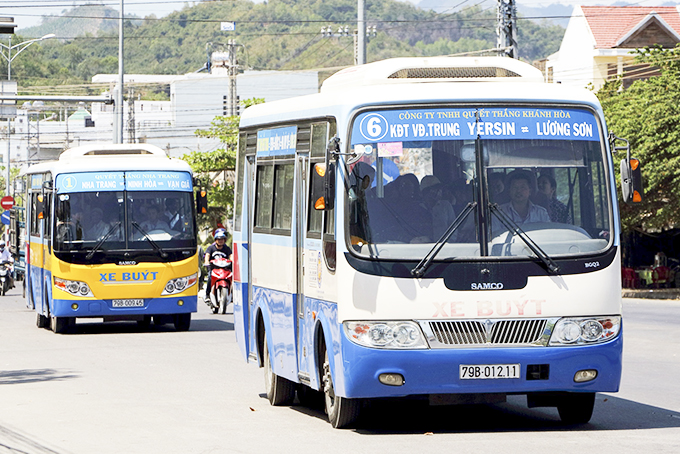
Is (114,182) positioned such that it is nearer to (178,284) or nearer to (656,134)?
(178,284)

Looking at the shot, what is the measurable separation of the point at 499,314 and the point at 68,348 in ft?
34.9

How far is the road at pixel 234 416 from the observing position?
913 cm

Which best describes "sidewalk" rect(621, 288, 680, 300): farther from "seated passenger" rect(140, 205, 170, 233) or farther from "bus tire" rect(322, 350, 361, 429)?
"bus tire" rect(322, 350, 361, 429)

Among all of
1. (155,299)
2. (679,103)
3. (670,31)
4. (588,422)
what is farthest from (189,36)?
(588,422)

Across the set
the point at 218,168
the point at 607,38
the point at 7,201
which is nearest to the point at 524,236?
the point at 218,168

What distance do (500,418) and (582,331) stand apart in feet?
5.06

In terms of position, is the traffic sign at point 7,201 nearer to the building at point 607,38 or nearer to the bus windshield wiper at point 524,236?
the building at point 607,38

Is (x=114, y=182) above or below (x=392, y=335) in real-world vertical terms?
above

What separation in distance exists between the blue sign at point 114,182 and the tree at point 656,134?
18447 mm

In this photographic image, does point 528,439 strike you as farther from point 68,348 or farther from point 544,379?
point 68,348

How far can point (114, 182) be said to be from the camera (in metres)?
20.8

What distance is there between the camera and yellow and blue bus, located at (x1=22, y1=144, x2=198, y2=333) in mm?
20562

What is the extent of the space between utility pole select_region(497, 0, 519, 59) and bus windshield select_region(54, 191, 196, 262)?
1253cm

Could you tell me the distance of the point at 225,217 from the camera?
4641cm
